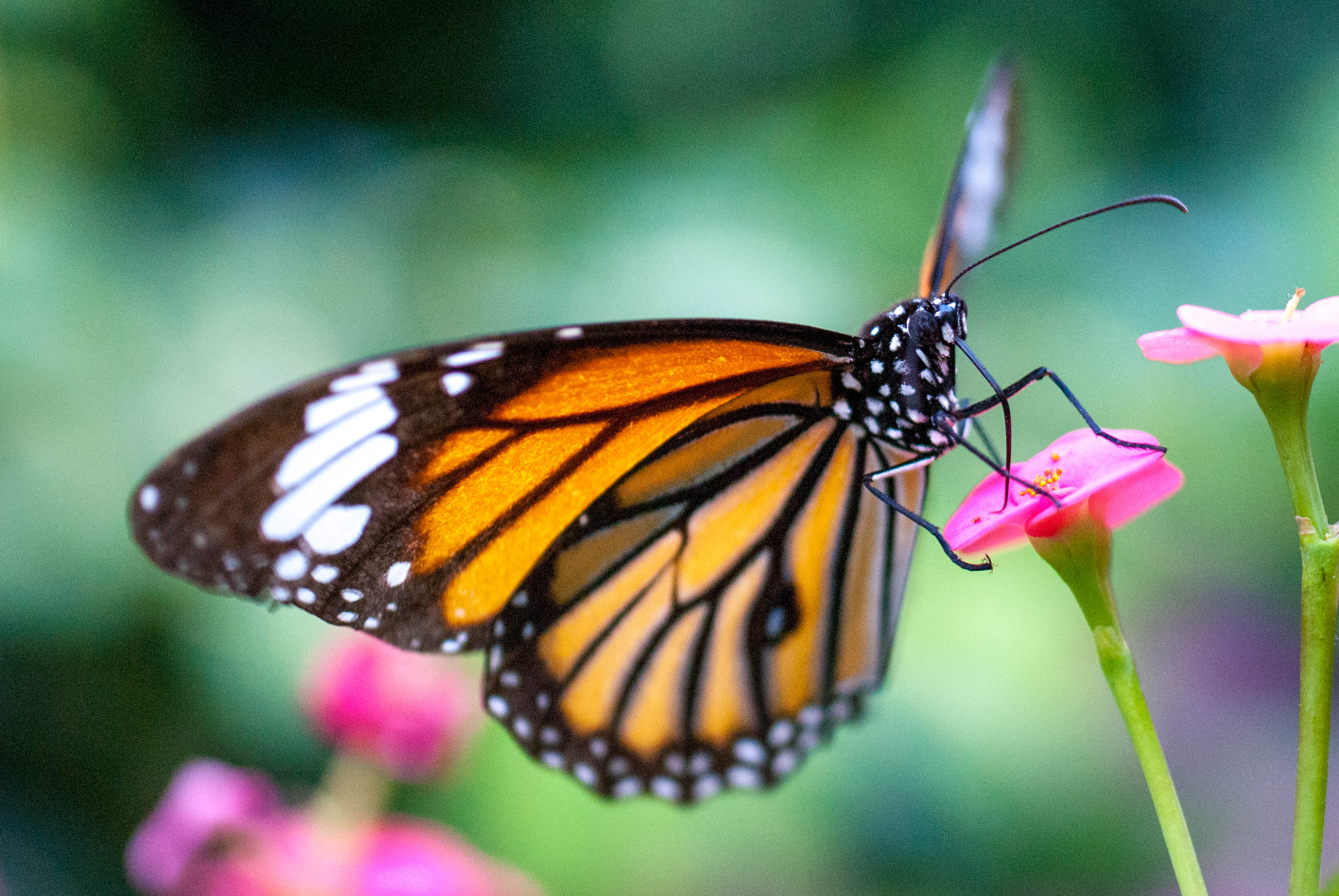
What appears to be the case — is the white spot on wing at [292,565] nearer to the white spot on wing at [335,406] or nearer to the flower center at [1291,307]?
the white spot on wing at [335,406]

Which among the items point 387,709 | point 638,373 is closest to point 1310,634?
point 638,373

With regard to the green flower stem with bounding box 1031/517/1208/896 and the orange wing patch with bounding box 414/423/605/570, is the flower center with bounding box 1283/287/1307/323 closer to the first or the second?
the green flower stem with bounding box 1031/517/1208/896

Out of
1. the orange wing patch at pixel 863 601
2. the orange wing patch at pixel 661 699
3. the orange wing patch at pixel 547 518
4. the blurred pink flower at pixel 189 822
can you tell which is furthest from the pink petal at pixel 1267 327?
the blurred pink flower at pixel 189 822

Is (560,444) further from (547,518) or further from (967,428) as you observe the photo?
(967,428)

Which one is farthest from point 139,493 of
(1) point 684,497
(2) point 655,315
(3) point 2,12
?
(3) point 2,12

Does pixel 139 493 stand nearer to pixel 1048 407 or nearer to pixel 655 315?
pixel 655 315

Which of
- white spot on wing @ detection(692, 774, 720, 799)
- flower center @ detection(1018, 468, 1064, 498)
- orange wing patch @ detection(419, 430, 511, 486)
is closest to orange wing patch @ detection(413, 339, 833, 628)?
orange wing patch @ detection(419, 430, 511, 486)
